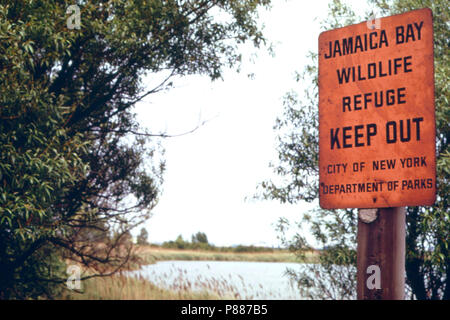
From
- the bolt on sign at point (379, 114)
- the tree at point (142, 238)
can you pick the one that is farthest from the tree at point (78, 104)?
the bolt on sign at point (379, 114)

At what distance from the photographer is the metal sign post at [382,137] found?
14.7ft

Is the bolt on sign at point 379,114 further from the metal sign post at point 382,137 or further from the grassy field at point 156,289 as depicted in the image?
the grassy field at point 156,289

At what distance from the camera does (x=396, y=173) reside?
14.8ft

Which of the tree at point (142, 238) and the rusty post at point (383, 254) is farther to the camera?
the tree at point (142, 238)

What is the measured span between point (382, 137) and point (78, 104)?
1036 cm

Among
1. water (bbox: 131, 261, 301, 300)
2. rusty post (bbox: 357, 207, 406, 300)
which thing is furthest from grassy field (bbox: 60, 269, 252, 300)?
rusty post (bbox: 357, 207, 406, 300)

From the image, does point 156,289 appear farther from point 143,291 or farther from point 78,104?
point 78,104

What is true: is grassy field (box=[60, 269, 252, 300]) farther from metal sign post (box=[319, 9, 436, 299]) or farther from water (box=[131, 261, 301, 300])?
metal sign post (box=[319, 9, 436, 299])

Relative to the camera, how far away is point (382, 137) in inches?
182

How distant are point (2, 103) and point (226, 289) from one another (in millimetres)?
10670

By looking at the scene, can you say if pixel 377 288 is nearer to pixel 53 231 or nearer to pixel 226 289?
pixel 53 231

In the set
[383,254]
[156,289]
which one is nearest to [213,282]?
[156,289]
